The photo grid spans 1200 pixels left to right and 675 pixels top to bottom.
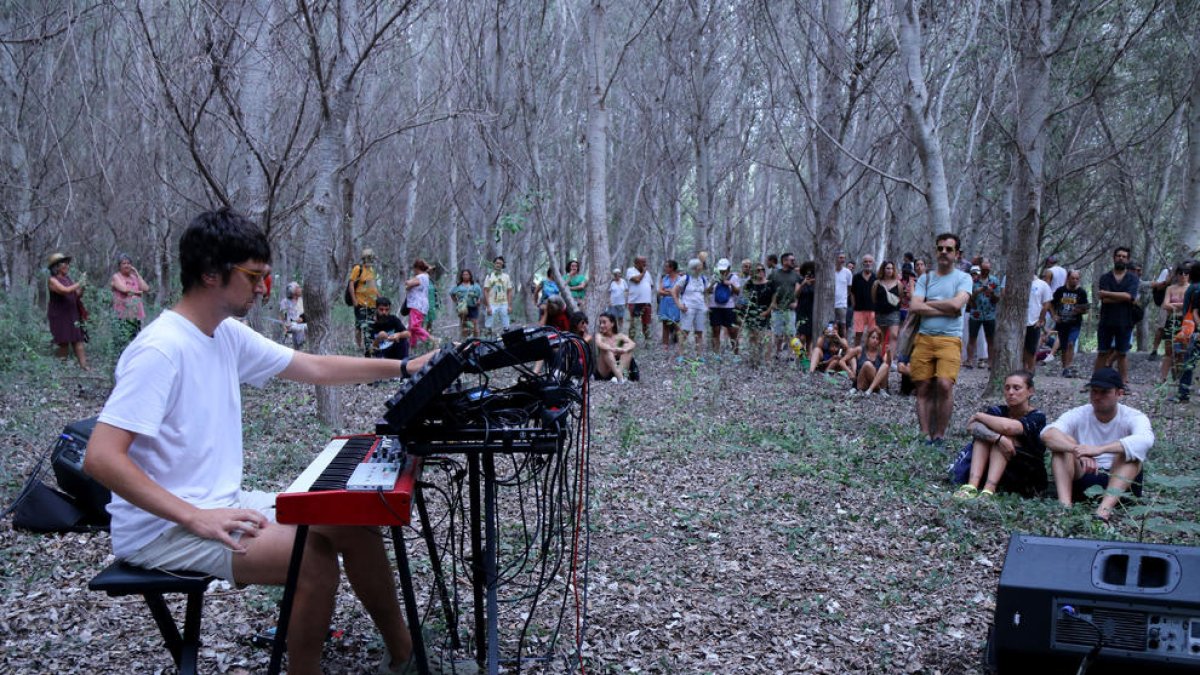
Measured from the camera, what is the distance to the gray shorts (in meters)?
2.65

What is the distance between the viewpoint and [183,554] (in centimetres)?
265

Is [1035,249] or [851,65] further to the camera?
[851,65]

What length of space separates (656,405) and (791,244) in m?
33.7

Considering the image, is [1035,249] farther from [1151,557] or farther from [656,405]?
[1151,557]

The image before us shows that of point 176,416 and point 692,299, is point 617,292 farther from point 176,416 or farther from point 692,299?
point 176,416

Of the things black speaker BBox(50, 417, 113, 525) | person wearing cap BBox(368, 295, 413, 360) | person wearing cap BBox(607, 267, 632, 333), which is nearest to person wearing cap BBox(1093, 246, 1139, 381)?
person wearing cap BBox(607, 267, 632, 333)

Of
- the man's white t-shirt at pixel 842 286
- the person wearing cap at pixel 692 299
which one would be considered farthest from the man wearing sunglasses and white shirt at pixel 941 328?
the person wearing cap at pixel 692 299

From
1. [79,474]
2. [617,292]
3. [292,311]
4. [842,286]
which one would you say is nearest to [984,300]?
[842,286]

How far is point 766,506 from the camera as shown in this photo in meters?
5.72

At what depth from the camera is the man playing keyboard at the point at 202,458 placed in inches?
97.8

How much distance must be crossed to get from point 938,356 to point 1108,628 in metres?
4.71

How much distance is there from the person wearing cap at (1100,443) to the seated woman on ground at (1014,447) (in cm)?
19

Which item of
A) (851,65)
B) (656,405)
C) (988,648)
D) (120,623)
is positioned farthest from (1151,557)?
(851,65)

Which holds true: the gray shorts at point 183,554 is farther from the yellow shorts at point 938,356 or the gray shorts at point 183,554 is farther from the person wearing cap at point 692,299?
the person wearing cap at point 692,299
